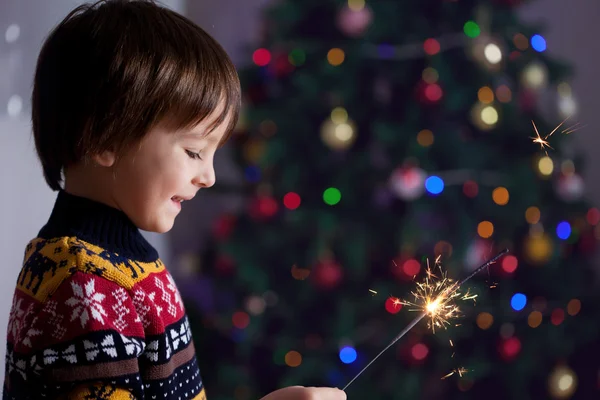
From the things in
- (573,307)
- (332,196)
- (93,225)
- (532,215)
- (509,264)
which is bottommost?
(93,225)

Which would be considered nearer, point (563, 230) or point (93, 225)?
point (93, 225)

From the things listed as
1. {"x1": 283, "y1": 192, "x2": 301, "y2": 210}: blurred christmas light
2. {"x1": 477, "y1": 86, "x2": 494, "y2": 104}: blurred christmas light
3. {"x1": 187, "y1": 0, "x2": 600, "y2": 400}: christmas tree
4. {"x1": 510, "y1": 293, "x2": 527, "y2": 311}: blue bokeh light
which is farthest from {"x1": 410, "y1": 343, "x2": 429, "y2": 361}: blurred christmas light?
{"x1": 477, "y1": 86, "x2": 494, "y2": 104}: blurred christmas light

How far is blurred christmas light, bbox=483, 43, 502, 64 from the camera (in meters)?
2.12

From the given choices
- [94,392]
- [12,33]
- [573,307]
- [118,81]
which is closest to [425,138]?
[573,307]

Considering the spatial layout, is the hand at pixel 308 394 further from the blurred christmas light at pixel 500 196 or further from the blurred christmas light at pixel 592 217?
the blurred christmas light at pixel 592 217

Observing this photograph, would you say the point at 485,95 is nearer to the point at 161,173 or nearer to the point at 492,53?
the point at 492,53

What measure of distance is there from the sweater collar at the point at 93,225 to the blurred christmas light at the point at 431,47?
4.71 ft

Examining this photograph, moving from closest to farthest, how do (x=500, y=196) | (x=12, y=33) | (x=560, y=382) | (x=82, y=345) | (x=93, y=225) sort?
(x=82, y=345) → (x=93, y=225) → (x=12, y=33) → (x=500, y=196) → (x=560, y=382)

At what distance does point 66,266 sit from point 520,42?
1.78 metres

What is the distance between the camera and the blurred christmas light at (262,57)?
220cm

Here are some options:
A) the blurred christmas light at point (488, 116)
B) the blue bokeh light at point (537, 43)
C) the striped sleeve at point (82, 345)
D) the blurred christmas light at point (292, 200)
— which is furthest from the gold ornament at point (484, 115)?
the striped sleeve at point (82, 345)

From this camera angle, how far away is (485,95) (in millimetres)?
2148

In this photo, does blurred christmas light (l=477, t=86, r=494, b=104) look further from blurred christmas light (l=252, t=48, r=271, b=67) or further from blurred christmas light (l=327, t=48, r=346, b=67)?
blurred christmas light (l=252, t=48, r=271, b=67)

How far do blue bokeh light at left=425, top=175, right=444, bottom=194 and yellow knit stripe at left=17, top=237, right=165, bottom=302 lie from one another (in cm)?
134
